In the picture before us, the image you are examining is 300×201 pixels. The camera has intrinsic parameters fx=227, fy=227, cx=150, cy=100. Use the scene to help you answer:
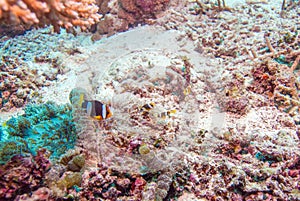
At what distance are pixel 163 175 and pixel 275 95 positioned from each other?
97.7 inches

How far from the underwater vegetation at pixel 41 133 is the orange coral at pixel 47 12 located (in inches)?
55.5

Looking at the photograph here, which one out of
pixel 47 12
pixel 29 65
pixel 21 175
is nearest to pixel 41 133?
pixel 21 175

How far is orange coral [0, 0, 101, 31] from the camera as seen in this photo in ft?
Result: 6.46

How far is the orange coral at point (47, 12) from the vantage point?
1.97 m

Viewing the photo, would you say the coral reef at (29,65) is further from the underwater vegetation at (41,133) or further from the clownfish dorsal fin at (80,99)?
the clownfish dorsal fin at (80,99)

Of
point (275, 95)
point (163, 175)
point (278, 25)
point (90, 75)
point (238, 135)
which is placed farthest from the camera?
point (278, 25)

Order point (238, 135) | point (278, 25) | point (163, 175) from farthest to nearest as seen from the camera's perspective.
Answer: point (278, 25) < point (238, 135) < point (163, 175)

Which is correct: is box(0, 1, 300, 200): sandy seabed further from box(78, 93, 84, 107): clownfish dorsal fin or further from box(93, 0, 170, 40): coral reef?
box(78, 93, 84, 107): clownfish dorsal fin

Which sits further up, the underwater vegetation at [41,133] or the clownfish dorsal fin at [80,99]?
the clownfish dorsal fin at [80,99]

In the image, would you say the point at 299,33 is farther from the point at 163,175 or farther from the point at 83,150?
the point at 83,150

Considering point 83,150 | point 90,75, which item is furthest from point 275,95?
point 90,75

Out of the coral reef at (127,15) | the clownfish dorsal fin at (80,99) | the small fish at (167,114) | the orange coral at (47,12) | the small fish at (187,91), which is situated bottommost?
the small fish at (167,114)

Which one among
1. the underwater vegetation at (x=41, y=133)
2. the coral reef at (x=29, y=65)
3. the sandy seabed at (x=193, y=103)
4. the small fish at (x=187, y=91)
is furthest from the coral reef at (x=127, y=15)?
the underwater vegetation at (x=41, y=133)

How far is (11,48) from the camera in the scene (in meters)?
5.92
